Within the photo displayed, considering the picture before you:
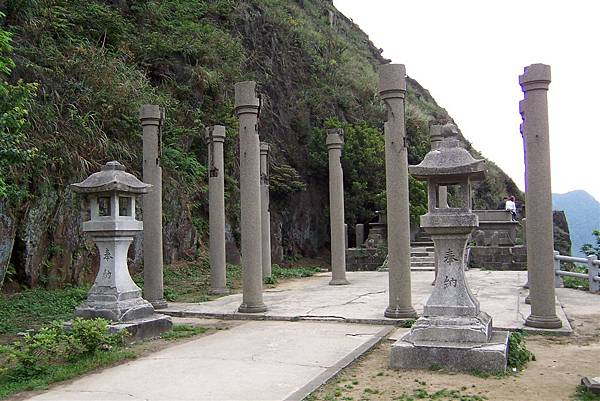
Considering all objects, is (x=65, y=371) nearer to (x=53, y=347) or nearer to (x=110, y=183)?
(x=53, y=347)

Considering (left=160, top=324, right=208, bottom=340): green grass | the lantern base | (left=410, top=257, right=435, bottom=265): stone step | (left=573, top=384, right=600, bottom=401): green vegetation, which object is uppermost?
the lantern base

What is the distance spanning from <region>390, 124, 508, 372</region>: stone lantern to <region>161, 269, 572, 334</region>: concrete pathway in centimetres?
216

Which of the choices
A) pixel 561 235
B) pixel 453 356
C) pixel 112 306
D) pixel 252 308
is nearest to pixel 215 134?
pixel 252 308

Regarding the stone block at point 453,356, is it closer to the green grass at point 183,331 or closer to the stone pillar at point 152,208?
the green grass at point 183,331

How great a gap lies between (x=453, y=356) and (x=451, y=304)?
0.72 meters

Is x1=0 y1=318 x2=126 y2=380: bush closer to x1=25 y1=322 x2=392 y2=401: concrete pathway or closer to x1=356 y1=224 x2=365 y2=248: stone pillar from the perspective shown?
x1=25 y1=322 x2=392 y2=401: concrete pathway

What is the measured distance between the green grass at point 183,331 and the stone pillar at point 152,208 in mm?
2062

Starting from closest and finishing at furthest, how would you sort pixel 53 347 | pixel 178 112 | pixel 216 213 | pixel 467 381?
1. pixel 467 381
2. pixel 53 347
3. pixel 216 213
4. pixel 178 112

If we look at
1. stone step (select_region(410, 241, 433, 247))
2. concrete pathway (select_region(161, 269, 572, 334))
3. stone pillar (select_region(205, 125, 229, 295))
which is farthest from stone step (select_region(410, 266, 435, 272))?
stone pillar (select_region(205, 125, 229, 295))

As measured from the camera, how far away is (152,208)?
459 inches

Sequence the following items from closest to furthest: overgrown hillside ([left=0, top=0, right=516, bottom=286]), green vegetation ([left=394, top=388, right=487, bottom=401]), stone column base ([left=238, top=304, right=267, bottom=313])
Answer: green vegetation ([left=394, top=388, right=487, bottom=401]), stone column base ([left=238, top=304, right=267, bottom=313]), overgrown hillside ([left=0, top=0, right=516, bottom=286])

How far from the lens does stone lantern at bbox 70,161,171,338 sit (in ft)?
29.1

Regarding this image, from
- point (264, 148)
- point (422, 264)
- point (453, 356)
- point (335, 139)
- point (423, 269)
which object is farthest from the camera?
point (422, 264)

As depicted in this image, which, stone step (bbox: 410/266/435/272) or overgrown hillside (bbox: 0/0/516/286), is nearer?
overgrown hillside (bbox: 0/0/516/286)
